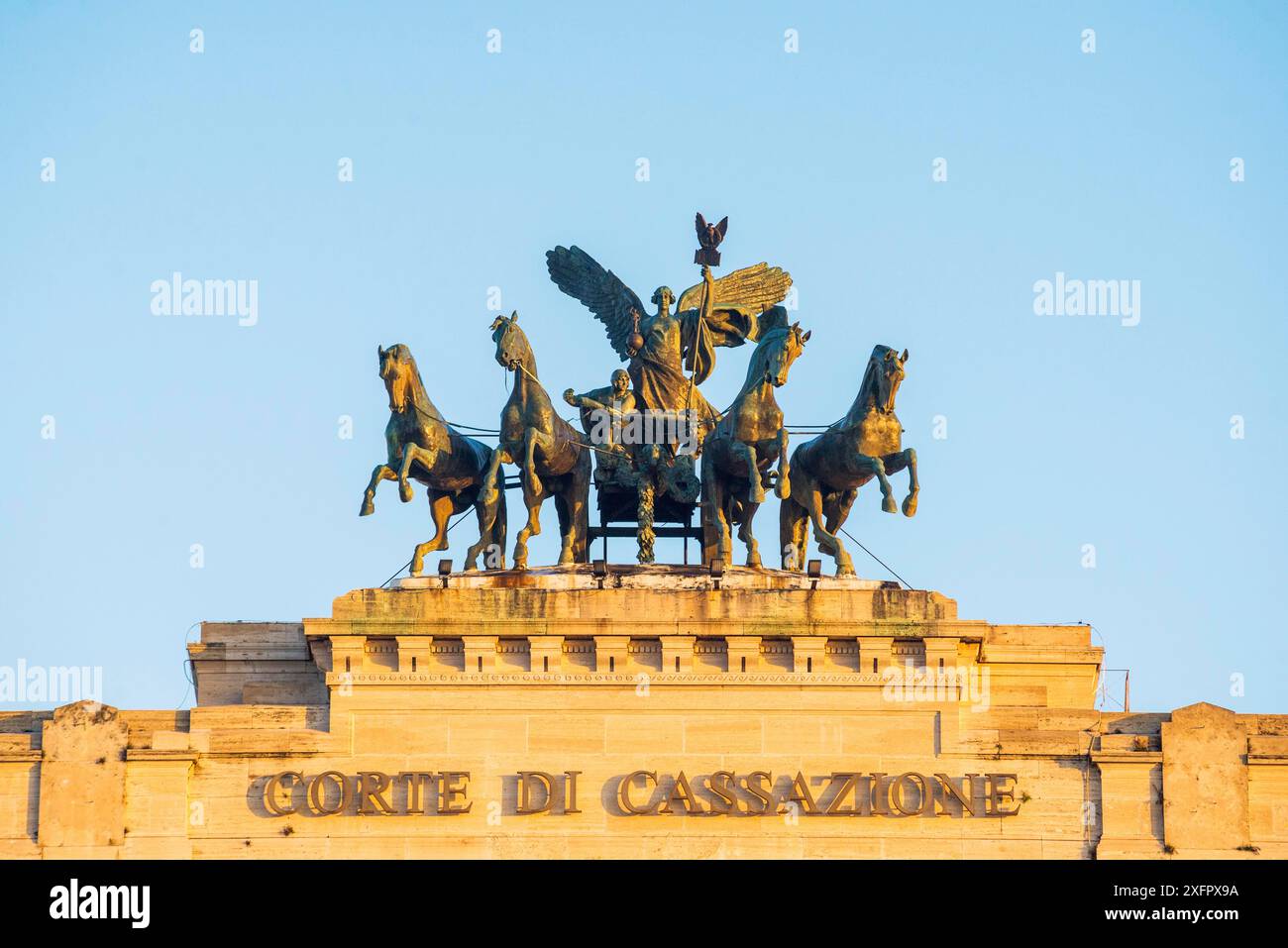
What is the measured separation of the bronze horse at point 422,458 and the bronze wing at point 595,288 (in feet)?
17.4

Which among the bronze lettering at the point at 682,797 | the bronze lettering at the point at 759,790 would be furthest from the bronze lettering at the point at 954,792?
the bronze lettering at the point at 682,797

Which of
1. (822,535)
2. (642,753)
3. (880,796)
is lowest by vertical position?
(880,796)

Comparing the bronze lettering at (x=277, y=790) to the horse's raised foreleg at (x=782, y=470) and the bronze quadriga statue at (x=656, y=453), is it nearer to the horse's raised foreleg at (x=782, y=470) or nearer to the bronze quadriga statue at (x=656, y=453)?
the bronze quadriga statue at (x=656, y=453)

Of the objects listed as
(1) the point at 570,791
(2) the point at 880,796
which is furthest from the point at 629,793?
(2) the point at 880,796

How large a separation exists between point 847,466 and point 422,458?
7.33 meters

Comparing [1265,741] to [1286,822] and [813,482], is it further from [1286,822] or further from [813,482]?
[813,482]

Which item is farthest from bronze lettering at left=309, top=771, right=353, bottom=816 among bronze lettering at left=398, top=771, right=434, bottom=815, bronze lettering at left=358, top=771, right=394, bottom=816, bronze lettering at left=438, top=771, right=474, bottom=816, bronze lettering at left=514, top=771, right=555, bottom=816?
bronze lettering at left=514, top=771, right=555, bottom=816

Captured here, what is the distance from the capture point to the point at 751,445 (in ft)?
240

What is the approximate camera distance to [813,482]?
73.8 metres

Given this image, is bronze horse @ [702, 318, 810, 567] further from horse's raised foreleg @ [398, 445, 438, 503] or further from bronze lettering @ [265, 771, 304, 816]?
bronze lettering @ [265, 771, 304, 816]

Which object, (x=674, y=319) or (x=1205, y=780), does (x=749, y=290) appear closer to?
(x=674, y=319)

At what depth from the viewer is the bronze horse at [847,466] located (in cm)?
7212

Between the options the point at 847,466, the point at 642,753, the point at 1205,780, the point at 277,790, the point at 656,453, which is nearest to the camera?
the point at 1205,780
